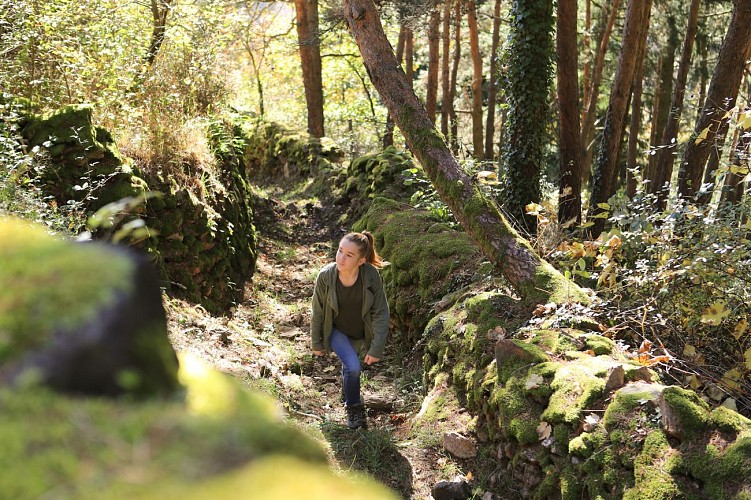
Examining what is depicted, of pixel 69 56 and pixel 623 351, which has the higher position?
pixel 69 56

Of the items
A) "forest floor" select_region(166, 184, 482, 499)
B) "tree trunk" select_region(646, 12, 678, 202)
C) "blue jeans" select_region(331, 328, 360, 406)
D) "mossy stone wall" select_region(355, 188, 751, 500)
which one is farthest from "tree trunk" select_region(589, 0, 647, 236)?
"tree trunk" select_region(646, 12, 678, 202)

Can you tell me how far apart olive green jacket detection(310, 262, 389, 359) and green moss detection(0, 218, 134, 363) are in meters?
4.27

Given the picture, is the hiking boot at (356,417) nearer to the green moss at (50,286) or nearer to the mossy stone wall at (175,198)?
the mossy stone wall at (175,198)

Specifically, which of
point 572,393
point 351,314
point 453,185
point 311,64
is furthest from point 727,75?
point 311,64

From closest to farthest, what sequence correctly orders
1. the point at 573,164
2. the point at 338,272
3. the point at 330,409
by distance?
1. the point at 338,272
2. the point at 330,409
3. the point at 573,164

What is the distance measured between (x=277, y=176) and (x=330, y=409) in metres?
13.6

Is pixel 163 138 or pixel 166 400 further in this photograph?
pixel 163 138

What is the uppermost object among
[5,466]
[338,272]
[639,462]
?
[5,466]

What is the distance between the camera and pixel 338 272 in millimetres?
5535

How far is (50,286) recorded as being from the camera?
113 centimetres

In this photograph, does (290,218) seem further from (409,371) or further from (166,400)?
(166,400)

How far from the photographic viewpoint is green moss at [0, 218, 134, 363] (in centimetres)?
106

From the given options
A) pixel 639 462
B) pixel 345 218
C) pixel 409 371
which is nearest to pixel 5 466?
pixel 639 462

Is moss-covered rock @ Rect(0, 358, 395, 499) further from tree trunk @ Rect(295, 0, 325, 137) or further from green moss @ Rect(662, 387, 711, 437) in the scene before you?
tree trunk @ Rect(295, 0, 325, 137)
